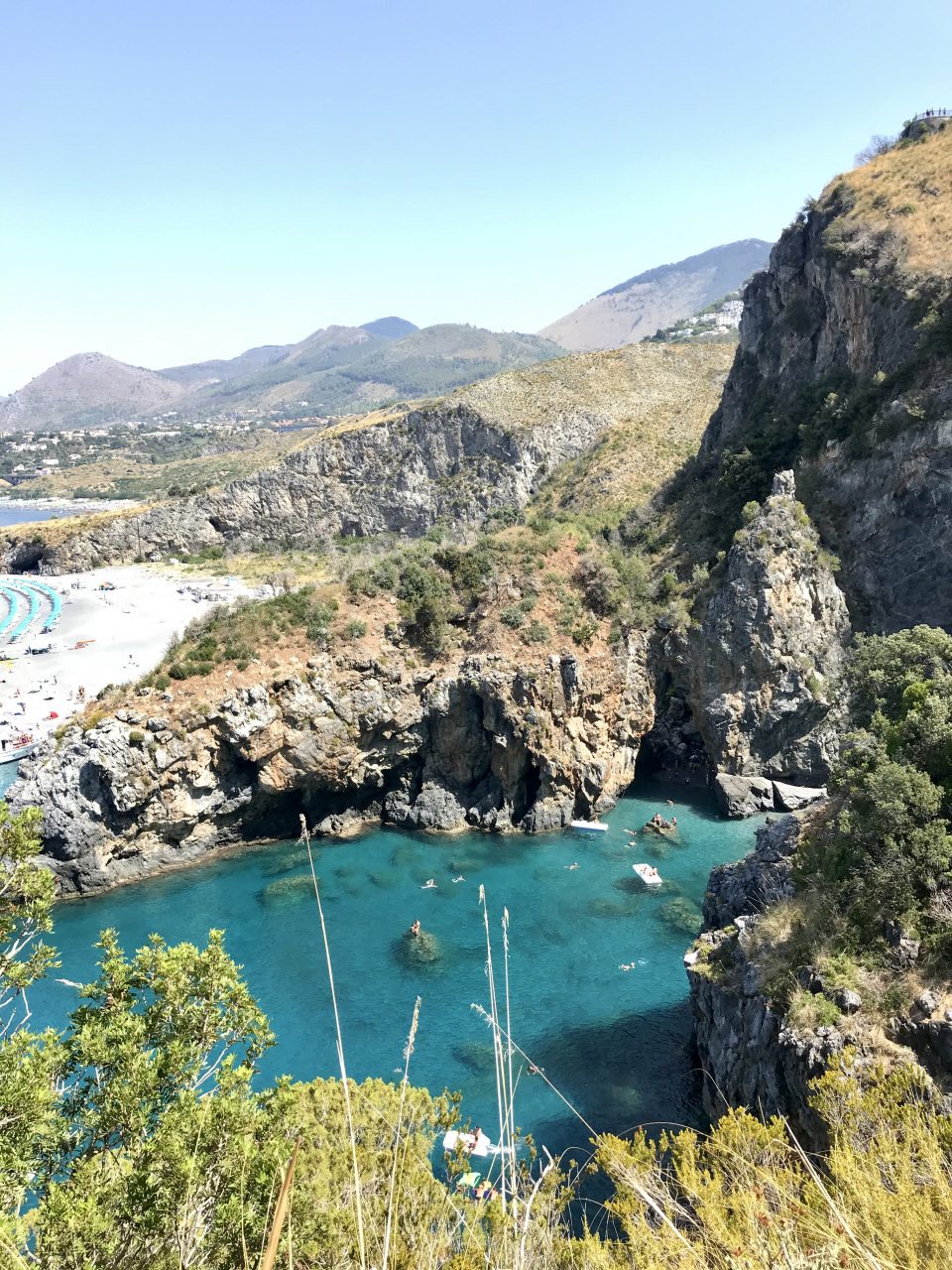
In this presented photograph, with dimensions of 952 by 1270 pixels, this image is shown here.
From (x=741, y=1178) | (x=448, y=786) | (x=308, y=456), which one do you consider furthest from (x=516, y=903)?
(x=308, y=456)

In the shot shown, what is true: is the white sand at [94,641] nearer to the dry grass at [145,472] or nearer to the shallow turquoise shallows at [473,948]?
the shallow turquoise shallows at [473,948]

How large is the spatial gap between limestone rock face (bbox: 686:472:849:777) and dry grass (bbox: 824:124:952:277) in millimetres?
13975

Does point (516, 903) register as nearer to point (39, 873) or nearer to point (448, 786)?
point (448, 786)

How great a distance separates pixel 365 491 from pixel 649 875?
54.5 meters

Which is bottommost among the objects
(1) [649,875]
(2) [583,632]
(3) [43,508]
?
(1) [649,875]

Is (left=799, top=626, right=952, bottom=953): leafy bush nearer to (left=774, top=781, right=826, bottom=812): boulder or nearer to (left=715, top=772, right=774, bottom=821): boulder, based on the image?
(left=715, top=772, right=774, bottom=821): boulder

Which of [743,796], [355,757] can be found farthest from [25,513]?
[743,796]

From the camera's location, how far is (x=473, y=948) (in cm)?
2314

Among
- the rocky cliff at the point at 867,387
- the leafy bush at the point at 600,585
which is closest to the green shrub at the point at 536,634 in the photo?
the leafy bush at the point at 600,585

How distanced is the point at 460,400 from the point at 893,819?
201 feet

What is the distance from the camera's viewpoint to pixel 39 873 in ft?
30.1

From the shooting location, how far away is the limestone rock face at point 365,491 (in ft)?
209

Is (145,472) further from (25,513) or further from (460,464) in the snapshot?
(460,464)

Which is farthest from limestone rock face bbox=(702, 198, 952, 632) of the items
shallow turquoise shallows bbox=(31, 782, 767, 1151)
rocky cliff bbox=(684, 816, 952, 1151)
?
rocky cliff bbox=(684, 816, 952, 1151)
